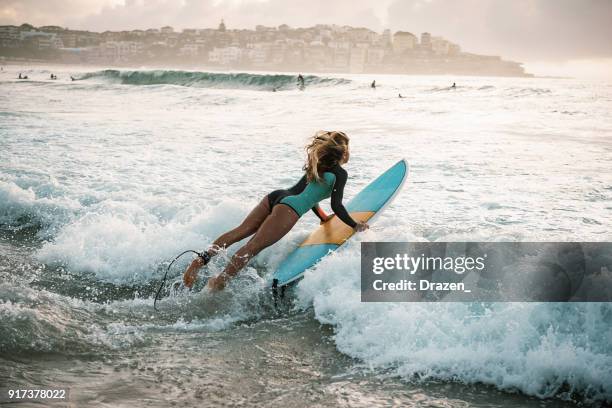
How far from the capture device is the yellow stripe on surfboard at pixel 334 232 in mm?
5012

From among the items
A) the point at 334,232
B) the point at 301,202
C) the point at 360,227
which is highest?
the point at 301,202

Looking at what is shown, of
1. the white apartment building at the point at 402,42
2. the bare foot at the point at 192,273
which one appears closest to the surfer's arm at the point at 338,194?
the bare foot at the point at 192,273

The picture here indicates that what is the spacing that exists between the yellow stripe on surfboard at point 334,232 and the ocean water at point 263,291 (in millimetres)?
188

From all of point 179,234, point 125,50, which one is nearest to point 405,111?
point 179,234

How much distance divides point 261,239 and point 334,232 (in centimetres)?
77

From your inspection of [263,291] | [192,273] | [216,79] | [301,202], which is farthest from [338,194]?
[216,79]

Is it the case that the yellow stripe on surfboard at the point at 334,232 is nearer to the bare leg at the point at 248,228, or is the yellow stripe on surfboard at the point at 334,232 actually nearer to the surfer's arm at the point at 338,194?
the surfer's arm at the point at 338,194

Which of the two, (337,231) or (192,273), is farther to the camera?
(337,231)

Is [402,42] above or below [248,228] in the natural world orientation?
above

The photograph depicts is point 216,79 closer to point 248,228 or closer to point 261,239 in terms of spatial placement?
point 248,228

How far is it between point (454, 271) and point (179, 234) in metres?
3.17

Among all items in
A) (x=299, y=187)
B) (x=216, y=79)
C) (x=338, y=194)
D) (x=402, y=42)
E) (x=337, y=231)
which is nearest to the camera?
(x=338, y=194)

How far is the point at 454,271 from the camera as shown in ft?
15.9

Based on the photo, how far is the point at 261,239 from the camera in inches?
189
